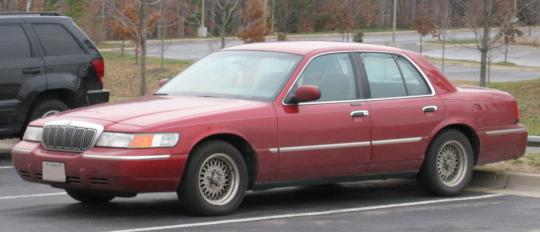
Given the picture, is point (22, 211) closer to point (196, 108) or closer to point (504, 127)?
point (196, 108)

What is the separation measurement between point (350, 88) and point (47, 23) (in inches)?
219

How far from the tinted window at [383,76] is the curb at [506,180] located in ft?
5.31

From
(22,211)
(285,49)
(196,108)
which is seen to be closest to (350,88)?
(285,49)

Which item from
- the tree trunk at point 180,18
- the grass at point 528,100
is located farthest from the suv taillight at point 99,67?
the tree trunk at point 180,18

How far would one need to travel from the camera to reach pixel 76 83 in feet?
45.5

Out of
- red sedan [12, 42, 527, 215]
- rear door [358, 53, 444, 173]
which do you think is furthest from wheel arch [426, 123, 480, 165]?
rear door [358, 53, 444, 173]

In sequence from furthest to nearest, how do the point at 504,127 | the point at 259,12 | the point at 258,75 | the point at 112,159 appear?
the point at 259,12 → the point at 504,127 → the point at 258,75 → the point at 112,159

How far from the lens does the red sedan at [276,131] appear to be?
337 inches

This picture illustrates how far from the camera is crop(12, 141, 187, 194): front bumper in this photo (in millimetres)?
8391

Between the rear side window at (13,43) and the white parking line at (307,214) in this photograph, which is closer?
the white parking line at (307,214)

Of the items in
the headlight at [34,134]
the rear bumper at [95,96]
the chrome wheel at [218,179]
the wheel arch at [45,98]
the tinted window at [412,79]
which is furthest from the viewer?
the rear bumper at [95,96]

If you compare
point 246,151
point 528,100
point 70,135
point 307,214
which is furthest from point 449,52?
point 70,135

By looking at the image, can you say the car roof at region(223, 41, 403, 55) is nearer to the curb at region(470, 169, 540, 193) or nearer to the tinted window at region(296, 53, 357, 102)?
the tinted window at region(296, 53, 357, 102)

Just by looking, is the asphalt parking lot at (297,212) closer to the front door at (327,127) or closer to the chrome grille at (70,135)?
the front door at (327,127)
